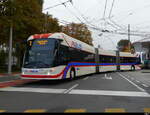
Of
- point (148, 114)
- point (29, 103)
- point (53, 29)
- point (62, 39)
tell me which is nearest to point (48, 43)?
point (62, 39)

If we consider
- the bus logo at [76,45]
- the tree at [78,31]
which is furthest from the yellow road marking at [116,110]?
the tree at [78,31]

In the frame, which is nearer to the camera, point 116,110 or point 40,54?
point 116,110

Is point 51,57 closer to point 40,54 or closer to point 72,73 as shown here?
point 40,54

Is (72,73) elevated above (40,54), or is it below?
below

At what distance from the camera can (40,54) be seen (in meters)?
12.9

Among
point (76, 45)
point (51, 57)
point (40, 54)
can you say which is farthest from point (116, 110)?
point (76, 45)

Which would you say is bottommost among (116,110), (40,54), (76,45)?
(116,110)

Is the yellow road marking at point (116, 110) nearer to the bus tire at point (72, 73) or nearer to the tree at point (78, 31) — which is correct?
the bus tire at point (72, 73)

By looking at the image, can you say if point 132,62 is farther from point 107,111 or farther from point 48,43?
point 107,111

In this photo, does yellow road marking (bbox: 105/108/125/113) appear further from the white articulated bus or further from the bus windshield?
the bus windshield

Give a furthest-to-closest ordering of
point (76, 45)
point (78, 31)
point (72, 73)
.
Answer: point (78, 31) → point (76, 45) → point (72, 73)

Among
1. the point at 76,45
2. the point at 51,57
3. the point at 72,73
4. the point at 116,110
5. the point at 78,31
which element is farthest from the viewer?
the point at 78,31

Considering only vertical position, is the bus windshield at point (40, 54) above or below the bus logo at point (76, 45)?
below

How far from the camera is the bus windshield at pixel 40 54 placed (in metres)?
12.6
